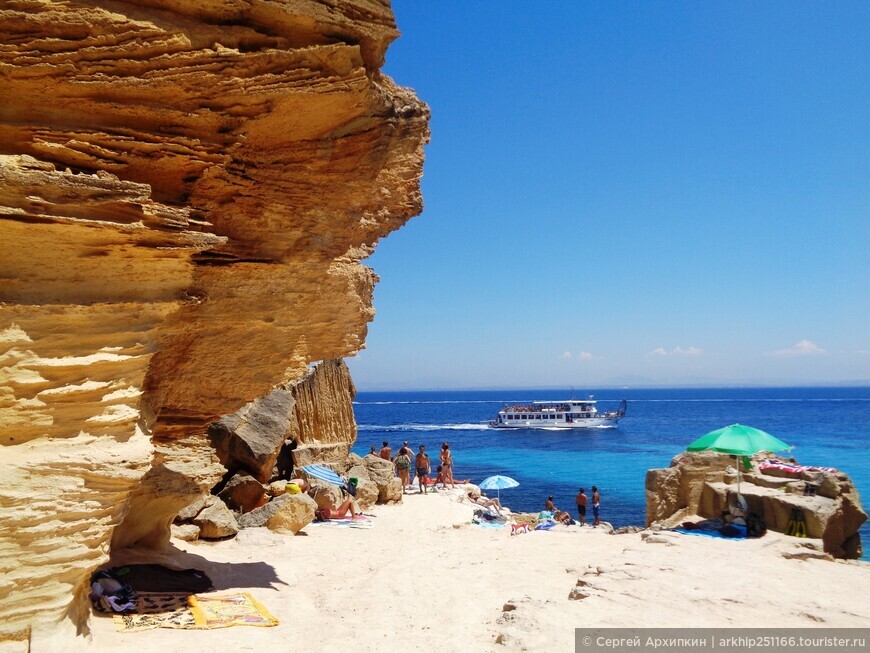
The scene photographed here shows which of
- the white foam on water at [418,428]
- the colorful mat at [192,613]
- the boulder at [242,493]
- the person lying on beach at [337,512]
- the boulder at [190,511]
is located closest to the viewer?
the colorful mat at [192,613]

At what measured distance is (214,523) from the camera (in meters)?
10.8

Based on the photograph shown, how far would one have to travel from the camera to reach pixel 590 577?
27.3 feet

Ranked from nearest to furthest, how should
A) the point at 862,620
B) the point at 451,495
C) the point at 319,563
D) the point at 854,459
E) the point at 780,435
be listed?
the point at 862,620, the point at 319,563, the point at 451,495, the point at 854,459, the point at 780,435

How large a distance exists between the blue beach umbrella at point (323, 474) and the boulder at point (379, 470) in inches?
69.6

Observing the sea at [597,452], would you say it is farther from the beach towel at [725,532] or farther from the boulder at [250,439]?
the boulder at [250,439]

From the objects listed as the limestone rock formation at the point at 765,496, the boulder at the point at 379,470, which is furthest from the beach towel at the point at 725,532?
the boulder at the point at 379,470

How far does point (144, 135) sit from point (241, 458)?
8.58 metres

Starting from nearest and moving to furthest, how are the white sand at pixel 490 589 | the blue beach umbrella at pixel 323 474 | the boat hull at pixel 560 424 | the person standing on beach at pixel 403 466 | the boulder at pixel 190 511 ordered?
the white sand at pixel 490 589, the boulder at pixel 190 511, the blue beach umbrella at pixel 323 474, the person standing on beach at pixel 403 466, the boat hull at pixel 560 424

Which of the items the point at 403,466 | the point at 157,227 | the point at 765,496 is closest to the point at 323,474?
the point at 403,466

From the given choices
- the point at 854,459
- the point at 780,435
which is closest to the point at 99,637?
the point at 854,459

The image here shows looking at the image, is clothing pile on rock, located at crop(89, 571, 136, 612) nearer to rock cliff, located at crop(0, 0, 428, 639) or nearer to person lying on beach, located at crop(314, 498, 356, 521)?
rock cliff, located at crop(0, 0, 428, 639)

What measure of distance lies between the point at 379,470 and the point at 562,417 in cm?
5725

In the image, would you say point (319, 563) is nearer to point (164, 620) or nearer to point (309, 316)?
point (164, 620)

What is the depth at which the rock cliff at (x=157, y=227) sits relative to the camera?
513 cm
